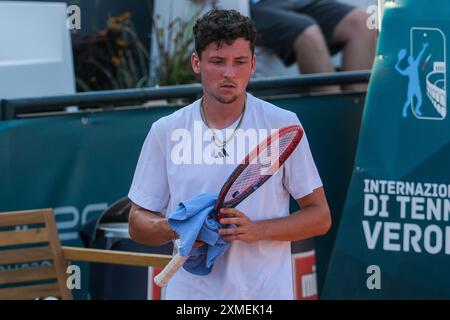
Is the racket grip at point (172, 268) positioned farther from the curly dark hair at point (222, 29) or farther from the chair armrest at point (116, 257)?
the chair armrest at point (116, 257)

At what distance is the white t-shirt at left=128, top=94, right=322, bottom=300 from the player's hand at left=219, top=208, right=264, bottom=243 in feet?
0.32

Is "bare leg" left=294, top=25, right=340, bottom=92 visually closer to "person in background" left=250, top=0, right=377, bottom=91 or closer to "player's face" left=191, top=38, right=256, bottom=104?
"person in background" left=250, top=0, right=377, bottom=91

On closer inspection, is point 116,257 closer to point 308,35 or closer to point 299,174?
point 299,174

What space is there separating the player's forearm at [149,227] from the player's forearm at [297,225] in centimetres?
29

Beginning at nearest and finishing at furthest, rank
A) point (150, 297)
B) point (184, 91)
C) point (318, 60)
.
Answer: point (150, 297) < point (184, 91) < point (318, 60)

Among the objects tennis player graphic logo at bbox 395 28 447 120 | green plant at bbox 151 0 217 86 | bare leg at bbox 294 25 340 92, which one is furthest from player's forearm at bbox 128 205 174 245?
bare leg at bbox 294 25 340 92

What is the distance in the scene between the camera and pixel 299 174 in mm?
3186

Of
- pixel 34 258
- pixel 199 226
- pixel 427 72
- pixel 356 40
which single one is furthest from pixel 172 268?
pixel 356 40

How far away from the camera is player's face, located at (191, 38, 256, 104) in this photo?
122 inches

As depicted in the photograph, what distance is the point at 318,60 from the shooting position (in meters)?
5.93

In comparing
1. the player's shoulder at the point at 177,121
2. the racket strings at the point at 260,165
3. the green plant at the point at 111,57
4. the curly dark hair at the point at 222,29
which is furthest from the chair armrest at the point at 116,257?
the green plant at the point at 111,57
